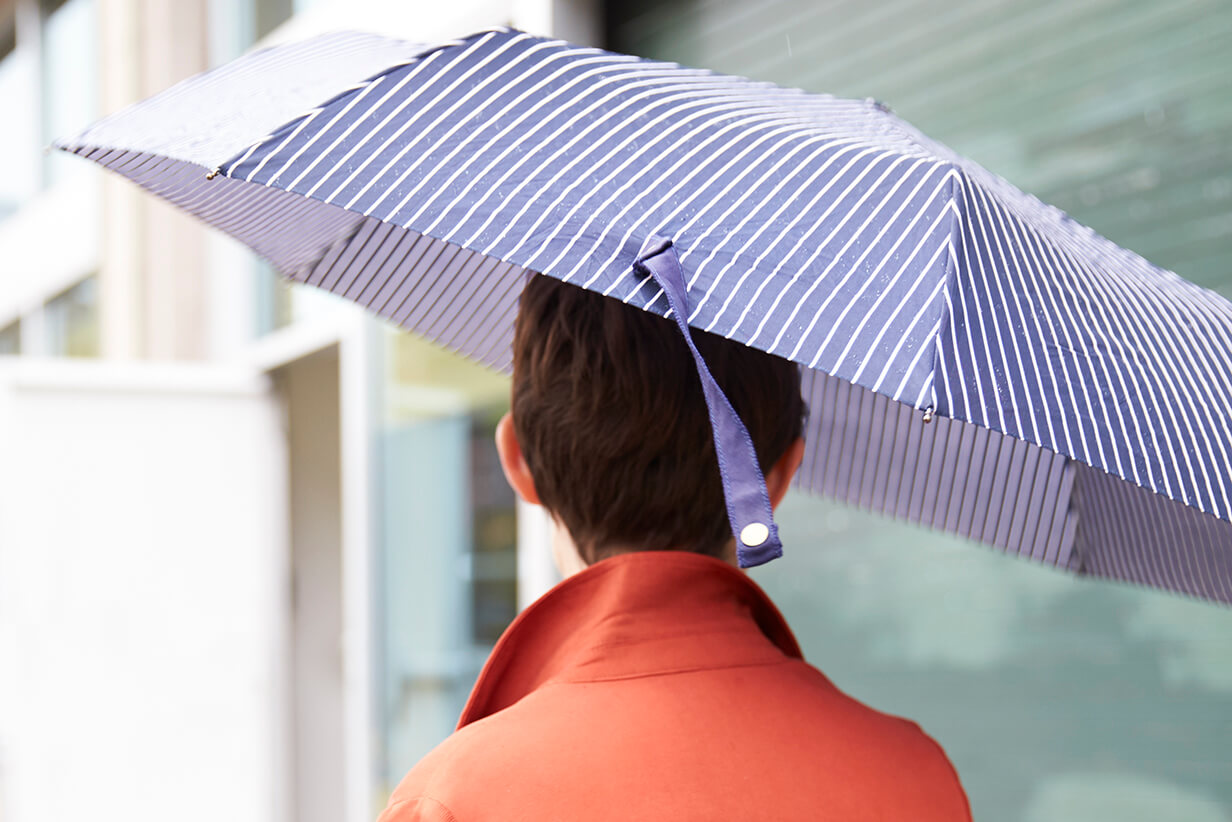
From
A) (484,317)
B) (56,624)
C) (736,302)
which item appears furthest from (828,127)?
(56,624)

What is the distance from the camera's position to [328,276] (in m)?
2.04

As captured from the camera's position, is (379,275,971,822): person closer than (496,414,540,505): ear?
Yes

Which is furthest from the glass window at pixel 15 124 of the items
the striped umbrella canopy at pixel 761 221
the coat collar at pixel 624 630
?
the coat collar at pixel 624 630

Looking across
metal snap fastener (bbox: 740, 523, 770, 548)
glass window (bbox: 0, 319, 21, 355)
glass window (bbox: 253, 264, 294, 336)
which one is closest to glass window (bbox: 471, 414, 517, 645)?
glass window (bbox: 253, 264, 294, 336)

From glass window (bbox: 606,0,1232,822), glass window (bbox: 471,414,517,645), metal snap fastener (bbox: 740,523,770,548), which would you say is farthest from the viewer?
glass window (bbox: 471,414,517,645)

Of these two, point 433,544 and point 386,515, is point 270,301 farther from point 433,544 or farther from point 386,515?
point 433,544

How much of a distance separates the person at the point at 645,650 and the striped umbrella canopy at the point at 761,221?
0.14 metres

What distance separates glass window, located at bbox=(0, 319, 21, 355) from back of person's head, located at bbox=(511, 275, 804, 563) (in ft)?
30.2

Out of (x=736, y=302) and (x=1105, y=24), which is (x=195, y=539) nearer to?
(x=1105, y=24)

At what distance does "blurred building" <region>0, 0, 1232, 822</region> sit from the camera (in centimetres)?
227

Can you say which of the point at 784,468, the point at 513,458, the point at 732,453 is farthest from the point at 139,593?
the point at 732,453

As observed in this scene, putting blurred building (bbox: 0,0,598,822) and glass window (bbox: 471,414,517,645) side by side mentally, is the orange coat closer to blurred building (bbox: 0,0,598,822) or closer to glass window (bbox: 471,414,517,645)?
blurred building (bbox: 0,0,598,822)

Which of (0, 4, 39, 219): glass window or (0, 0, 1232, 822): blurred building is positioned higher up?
(0, 4, 39, 219): glass window

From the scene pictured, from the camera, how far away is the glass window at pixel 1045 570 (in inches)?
85.6
